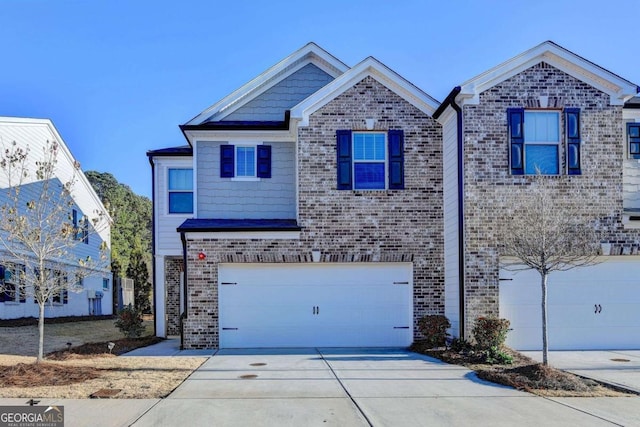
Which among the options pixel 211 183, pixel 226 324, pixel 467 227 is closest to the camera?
pixel 467 227

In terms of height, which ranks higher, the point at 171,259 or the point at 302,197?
the point at 302,197

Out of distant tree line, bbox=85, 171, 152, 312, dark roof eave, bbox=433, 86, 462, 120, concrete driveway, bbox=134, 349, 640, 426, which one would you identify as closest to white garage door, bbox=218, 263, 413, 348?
concrete driveway, bbox=134, 349, 640, 426

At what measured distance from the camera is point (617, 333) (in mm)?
13531

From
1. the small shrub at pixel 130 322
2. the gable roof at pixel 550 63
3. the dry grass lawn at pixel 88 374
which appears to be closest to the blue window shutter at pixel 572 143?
the gable roof at pixel 550 63

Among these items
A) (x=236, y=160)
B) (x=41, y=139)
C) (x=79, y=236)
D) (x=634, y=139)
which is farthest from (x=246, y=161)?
(x=79, y=236)

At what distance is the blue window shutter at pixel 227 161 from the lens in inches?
599

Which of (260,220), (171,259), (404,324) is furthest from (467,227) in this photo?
(171,259)

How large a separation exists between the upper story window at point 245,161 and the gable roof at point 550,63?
17.3 ft

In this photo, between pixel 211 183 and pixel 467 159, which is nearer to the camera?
pixel 467 159

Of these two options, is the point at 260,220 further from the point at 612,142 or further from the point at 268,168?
the point at 612,142

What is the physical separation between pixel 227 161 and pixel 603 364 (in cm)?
989

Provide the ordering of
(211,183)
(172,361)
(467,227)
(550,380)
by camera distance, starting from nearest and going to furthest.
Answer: (550,380) < (172,361) < (467,227) < (211,183)

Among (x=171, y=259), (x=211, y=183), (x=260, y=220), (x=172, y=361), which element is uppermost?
(x=211, y=183)

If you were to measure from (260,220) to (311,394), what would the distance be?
7.02 meters
